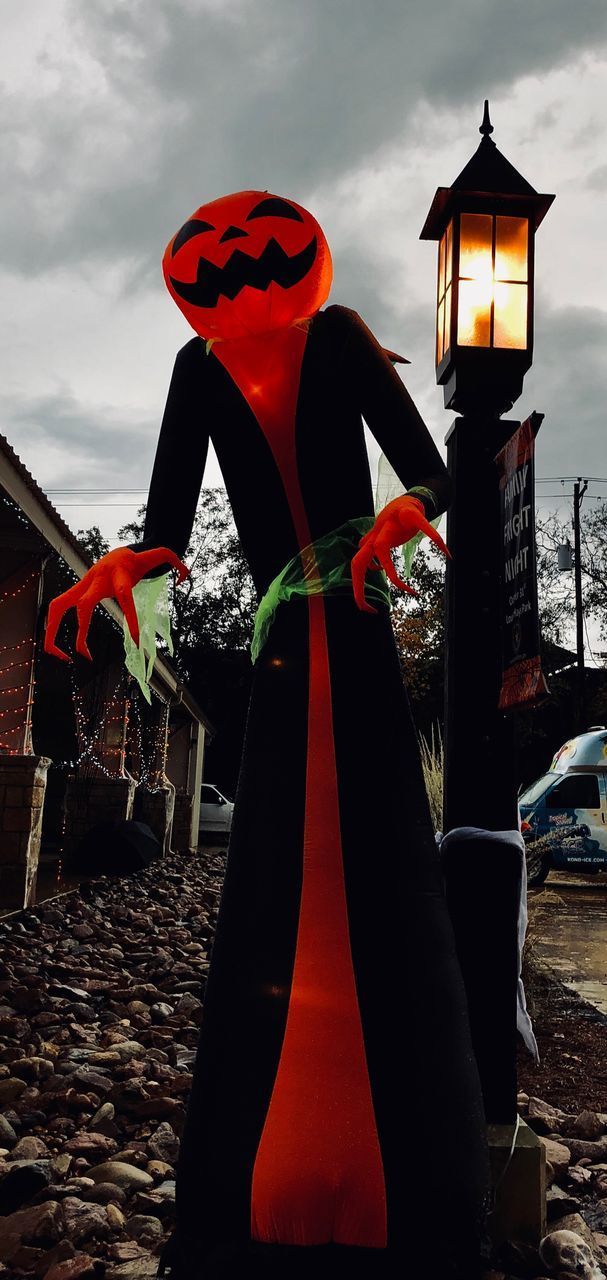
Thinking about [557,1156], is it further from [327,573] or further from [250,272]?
[250,272]

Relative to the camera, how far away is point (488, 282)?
2557 millimetres

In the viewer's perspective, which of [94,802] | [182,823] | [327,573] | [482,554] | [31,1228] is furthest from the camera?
[182,823]

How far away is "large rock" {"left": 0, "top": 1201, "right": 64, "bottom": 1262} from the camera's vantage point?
2.25 meters

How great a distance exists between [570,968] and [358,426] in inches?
227

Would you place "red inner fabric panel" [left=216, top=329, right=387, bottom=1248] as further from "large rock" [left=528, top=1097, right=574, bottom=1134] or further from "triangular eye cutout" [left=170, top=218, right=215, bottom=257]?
"large rock" [left=528, top=1097, right=574, bottom=1134]

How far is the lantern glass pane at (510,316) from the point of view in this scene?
99.0 inches

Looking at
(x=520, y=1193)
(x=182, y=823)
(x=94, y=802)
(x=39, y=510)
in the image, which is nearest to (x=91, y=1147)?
(x=520, y=1193)

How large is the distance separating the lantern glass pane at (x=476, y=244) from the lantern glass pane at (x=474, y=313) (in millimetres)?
45

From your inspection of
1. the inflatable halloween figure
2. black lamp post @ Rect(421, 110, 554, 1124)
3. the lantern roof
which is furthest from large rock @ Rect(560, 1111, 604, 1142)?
the lantern roof

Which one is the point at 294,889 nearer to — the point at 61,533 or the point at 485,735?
the point at 485,735

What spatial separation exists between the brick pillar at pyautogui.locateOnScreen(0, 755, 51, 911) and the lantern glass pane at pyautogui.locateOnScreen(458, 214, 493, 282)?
5.83 m

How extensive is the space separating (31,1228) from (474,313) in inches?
99.7

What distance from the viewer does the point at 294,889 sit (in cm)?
179

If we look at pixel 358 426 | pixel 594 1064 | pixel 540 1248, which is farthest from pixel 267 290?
pixel 594 1064
